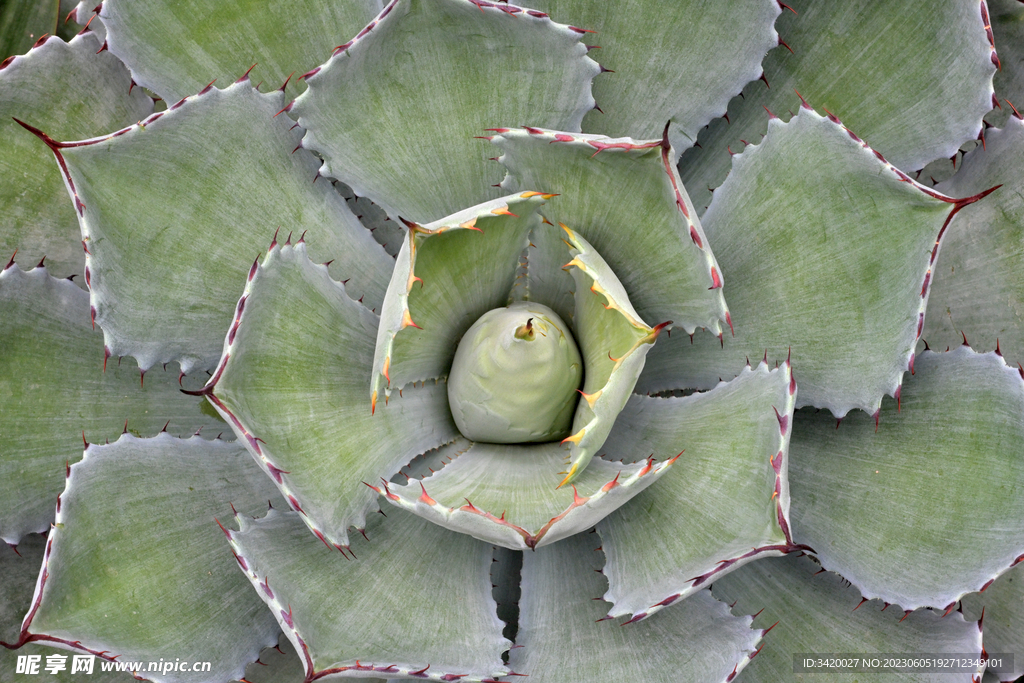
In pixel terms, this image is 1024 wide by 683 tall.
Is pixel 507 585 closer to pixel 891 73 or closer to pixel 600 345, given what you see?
pixel 600 345

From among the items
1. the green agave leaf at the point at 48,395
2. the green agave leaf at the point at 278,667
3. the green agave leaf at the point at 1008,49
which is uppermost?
the green agave leaf at the point at 1008,49

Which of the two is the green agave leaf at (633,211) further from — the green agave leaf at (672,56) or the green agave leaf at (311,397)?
the green agave leaf at (311,397)

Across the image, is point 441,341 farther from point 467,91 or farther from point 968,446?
point 968,446

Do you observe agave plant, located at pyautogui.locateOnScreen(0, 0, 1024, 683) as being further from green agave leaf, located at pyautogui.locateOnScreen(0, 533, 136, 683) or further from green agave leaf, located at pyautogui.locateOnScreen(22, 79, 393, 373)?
green agave leaf, located at pyautogui.locateOnScreen(0, 533, 136, 683)

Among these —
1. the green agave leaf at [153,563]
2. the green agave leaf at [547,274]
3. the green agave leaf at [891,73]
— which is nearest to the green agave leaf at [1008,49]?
the green agave leaf at [891,73]

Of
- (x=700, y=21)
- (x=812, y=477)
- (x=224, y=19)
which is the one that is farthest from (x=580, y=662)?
(x=224, y=19)
